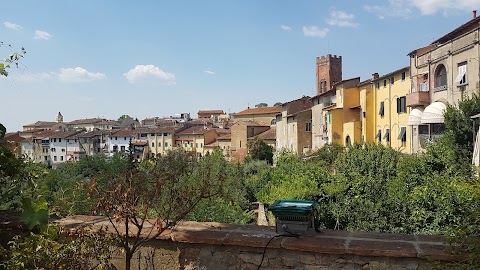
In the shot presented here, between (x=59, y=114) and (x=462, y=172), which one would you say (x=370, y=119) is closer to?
(x=462, y=172)

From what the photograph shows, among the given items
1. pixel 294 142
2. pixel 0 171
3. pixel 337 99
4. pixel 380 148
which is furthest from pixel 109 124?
pixel 0 171

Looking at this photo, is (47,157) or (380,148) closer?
(380,148)

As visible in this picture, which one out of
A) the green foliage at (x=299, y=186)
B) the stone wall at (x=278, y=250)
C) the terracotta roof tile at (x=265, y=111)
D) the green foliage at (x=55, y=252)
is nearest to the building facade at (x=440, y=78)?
the green foliage at (x=299, y=186)

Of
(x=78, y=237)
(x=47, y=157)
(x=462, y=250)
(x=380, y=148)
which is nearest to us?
(x=462, y=250)

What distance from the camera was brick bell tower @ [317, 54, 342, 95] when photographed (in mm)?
69938

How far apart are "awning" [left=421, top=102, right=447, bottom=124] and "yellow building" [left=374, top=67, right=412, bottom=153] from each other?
633cm

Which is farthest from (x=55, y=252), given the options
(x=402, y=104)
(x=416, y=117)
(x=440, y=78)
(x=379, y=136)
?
(x=379, y=136)

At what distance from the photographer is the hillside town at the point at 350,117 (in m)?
20.9

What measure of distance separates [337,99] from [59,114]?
3921 inches

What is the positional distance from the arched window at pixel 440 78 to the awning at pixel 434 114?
1.39 m

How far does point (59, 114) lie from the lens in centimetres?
11356

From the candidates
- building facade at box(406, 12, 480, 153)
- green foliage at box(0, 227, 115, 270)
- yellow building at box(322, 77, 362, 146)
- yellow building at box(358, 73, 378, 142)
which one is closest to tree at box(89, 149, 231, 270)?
green foliage at box(0, 227, 115, 270)

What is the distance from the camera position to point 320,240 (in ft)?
10.3

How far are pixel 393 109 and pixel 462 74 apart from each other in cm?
1108
